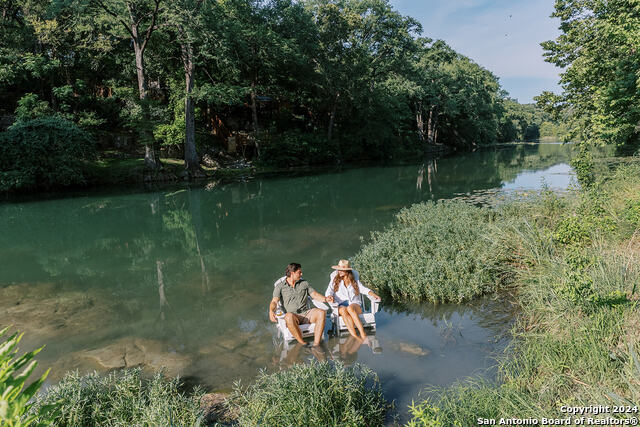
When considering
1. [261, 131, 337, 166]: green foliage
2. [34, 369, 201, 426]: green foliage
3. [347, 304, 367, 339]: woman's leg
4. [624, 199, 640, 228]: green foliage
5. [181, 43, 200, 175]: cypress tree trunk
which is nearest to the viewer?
[34, 369, 201, 426]: green foliage

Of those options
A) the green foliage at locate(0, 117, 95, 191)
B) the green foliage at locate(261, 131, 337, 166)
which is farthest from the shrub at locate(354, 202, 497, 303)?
the green foliage at locate(261, 131, 337, 166)

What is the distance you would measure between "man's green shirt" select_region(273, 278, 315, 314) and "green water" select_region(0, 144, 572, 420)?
0.66 meters

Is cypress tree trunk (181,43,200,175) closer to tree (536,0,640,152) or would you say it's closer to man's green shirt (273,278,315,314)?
tree (536,0,640,152)

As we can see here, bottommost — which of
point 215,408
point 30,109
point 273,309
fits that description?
point 215,408

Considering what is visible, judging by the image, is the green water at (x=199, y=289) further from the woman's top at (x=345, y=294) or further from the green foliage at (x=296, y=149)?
the green foliage at (x=296, y=149)

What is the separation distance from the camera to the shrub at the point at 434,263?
323 inches

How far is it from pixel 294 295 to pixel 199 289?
416cm

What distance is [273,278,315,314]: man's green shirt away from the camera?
6984 millimetres

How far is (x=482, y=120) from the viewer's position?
240 feet

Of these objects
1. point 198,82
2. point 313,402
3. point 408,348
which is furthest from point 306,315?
point 198,82

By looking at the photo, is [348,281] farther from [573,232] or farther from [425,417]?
[573,232]

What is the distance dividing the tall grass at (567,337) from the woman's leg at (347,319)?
71.6 inches

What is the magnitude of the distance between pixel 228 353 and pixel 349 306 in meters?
2.16

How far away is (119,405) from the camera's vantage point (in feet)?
15.2
